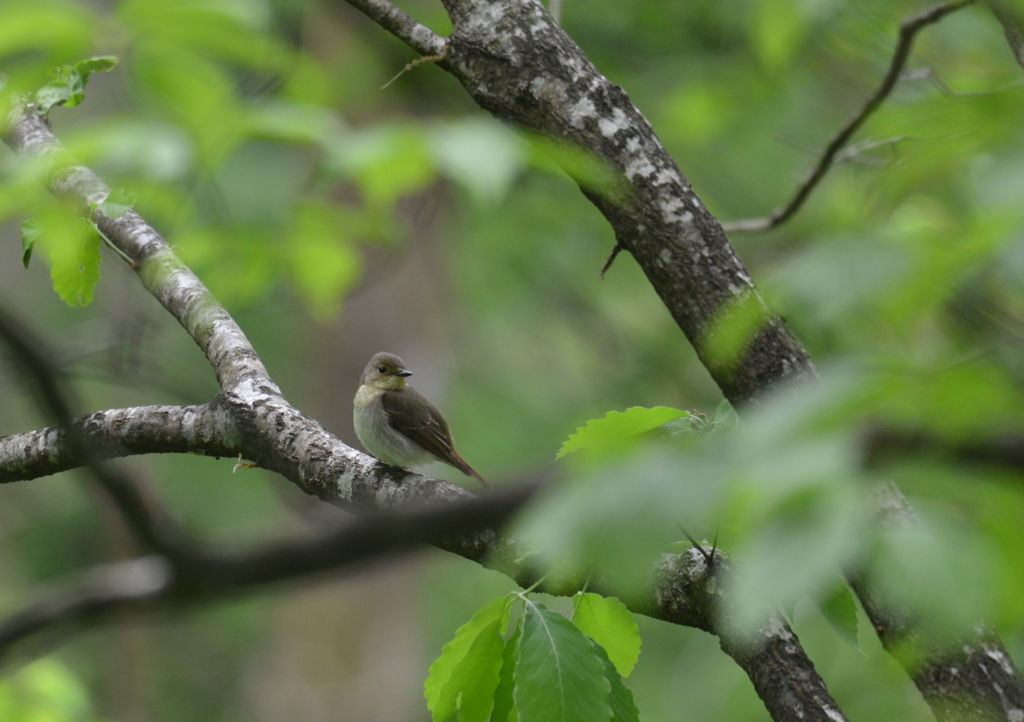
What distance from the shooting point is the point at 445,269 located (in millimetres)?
9109

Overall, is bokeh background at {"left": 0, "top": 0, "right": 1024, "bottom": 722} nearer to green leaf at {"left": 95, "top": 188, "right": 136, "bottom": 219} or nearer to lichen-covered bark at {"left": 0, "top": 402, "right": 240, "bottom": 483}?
green leaf at {"left": 95, "top": 188, "right": 136, "bottom": 219}

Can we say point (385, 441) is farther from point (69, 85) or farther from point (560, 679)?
point (560, 679)

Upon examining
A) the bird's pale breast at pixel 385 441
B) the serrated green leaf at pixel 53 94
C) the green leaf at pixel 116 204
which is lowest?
the bird's pale breast at pixel 385 441

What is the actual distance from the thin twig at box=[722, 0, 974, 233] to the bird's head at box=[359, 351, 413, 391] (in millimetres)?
2450

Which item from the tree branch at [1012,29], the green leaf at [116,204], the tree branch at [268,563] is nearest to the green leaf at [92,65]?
the green leaf at [116,204]

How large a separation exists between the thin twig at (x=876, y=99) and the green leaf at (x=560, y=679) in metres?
1.93

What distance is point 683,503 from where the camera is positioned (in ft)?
3.08

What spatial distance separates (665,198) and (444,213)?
6.42 m

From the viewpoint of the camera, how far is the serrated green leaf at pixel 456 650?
6.53 ft

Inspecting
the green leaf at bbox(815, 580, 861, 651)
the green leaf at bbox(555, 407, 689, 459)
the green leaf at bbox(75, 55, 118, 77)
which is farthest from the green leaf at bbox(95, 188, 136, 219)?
the green leaf at bbox(815, 580, 861, 651)

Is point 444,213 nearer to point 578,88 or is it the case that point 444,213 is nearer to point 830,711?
point 578,88

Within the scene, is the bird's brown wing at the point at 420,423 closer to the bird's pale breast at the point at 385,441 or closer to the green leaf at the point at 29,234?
the bird's pale breast at the point at 385,441

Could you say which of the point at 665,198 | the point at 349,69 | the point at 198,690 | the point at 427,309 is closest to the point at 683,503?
the point at 665,198

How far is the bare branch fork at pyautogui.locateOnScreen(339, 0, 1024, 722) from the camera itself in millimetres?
2492
